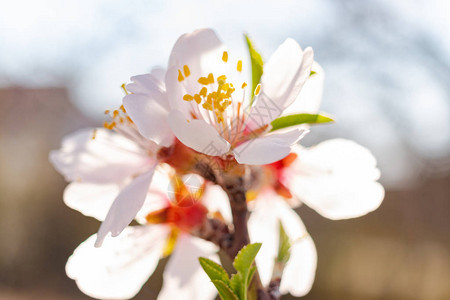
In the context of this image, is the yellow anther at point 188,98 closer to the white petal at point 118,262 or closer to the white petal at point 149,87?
the white petal at point 149,87

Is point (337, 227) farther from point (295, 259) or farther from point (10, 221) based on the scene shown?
point (295, 259)

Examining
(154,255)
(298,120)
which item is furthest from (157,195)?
(298,120)

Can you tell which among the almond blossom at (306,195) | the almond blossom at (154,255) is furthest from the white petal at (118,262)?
the almond blossom at (306,195)

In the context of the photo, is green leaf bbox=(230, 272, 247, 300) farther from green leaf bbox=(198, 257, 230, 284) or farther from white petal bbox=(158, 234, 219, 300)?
white petal bbox=(158, 234, 219, 300)

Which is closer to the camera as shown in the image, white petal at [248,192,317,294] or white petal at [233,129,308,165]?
white petal at [233,129,308,165]

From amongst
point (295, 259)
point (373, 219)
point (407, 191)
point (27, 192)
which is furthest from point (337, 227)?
point (295, 259)

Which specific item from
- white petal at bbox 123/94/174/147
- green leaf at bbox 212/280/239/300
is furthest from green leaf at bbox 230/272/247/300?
white petal at bbox 123/94/174/147
